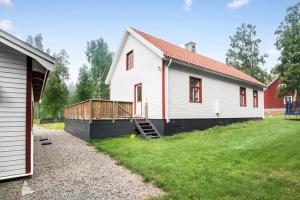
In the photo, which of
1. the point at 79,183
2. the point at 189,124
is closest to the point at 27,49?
the point at 79,183

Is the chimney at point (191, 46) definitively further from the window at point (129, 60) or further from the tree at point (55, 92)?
the tree at point (55, 92)

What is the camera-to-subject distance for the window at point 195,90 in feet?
43.7

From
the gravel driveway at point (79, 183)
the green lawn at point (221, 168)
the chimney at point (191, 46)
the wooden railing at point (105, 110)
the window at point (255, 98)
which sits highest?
the chimney at point (191, 46)

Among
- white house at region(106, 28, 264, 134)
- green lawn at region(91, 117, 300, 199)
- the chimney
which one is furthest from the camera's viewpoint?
the chimney

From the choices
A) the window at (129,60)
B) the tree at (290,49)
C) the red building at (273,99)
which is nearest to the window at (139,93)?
the window at (129,60)

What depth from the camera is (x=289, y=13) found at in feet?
108

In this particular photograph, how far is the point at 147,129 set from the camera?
38.5 ft

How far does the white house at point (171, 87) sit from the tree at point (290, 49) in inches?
542

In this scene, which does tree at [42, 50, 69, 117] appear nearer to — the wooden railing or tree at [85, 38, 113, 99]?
tree at [85, 38, 113, 99]

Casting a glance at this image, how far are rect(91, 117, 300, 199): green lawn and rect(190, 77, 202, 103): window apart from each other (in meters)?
4.94

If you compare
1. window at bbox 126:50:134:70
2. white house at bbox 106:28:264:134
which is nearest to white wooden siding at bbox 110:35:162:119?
white house at bbox 106:28:264:134

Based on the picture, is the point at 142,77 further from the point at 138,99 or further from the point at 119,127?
the point at 119,127

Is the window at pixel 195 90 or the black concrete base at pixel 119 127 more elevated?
the window at pixel 195 90

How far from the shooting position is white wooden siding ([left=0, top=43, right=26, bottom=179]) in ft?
16.7
